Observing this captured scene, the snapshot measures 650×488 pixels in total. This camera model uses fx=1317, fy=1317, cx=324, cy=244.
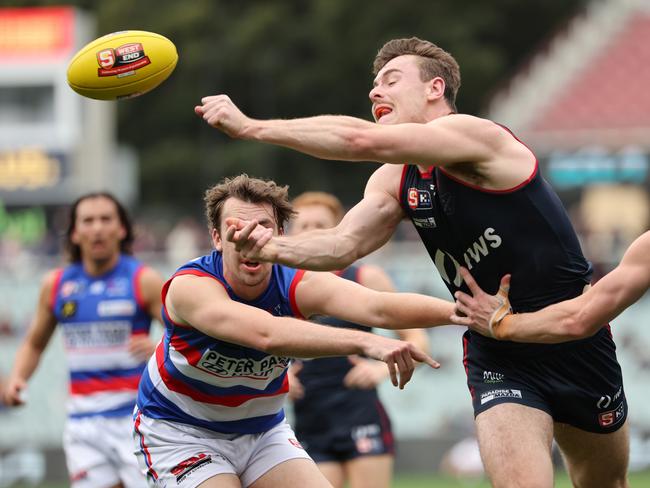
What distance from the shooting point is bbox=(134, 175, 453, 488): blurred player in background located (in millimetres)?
5715

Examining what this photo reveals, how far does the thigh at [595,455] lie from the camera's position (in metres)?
6.00

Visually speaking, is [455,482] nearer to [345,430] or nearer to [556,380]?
[345,430]

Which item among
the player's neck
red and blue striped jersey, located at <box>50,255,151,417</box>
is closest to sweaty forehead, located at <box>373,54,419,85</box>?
red and blue striped jersey, located at <box>50,255,151,417</box>

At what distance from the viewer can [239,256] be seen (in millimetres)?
5723

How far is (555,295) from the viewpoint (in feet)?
19.0

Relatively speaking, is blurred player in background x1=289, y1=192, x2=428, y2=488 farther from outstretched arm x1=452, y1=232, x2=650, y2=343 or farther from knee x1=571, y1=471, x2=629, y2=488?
outstretched arm x1=452, y1=232, x2=650, y2=343

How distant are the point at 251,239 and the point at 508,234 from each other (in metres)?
1.13

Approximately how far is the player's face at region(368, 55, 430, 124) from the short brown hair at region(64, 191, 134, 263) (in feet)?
10.0

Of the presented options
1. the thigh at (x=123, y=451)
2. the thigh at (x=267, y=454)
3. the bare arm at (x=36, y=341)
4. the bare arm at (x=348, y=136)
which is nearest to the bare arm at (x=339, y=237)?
the bare arm at (x=348, y=136)

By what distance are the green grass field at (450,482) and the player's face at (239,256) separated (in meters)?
6.65

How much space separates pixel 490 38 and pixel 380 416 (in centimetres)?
4092

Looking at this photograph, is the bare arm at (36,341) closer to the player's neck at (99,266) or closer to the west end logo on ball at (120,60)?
the player's neck at (99,266)

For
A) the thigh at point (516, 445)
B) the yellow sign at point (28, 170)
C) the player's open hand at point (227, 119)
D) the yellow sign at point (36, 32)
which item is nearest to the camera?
the player's open hand at point (227, 119)

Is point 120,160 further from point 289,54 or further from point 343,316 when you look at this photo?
point 343,316
